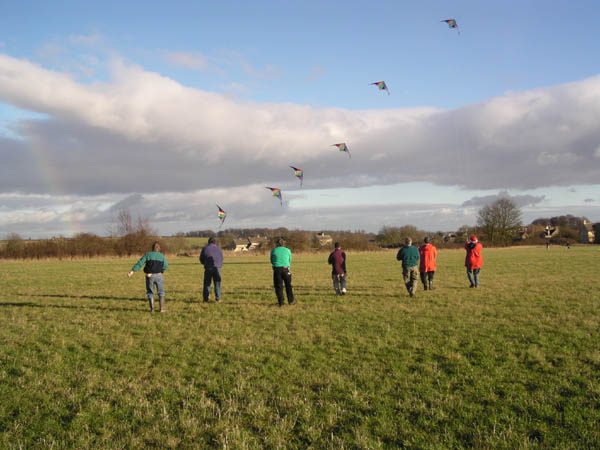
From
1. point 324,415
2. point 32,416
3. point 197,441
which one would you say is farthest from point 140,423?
point 324,415

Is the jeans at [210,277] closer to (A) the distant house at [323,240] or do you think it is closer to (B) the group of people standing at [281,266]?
(B) the group of people standing at [281,266]

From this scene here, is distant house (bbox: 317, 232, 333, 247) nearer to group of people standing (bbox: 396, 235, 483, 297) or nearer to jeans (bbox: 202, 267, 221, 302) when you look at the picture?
group of people standing (bbox: 396, 235, 483, 297)

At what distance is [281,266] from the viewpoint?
1181 centimetres

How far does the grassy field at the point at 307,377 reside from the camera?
4.03 metres

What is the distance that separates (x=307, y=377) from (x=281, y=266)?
6.27 m

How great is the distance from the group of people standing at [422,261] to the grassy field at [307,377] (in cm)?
213

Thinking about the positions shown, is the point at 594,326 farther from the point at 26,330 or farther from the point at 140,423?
the point at 26,330

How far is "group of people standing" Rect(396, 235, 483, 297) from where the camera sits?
13.0m

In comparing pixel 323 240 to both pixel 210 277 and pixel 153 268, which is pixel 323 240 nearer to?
pixel 210 277

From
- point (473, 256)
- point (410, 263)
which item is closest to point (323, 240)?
point (473, 256)

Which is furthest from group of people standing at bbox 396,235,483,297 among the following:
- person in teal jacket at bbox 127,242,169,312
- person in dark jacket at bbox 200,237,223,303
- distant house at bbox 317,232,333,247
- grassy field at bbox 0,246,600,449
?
distant house at bbox 317,232,333,247

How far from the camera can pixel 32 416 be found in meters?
4.52

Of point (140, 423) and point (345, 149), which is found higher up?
point (345, 149)

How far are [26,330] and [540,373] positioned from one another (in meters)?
10.4
